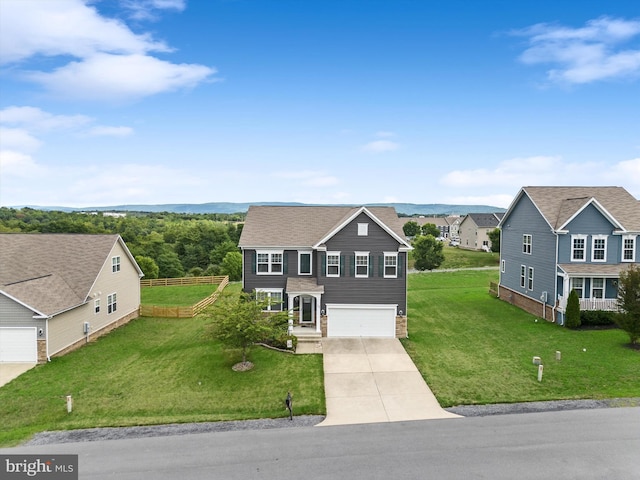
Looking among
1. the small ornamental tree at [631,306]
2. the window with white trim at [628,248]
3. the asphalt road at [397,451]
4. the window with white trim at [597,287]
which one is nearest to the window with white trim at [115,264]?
the asphalt road at [397,451]

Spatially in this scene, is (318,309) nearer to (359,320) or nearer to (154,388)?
(359,320)

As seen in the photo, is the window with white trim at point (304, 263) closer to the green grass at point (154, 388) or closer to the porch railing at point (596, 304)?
the green grass at point (154, 388)

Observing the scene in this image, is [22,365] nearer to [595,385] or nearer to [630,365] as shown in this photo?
[595,385]

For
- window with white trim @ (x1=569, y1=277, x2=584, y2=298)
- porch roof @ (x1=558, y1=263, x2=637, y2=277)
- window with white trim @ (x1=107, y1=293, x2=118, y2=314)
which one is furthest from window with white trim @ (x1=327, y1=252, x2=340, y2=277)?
window with white trim @ (x1=569, y1=277, x2=584, y2=298)

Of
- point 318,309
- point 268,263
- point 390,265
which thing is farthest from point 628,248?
point 268,263

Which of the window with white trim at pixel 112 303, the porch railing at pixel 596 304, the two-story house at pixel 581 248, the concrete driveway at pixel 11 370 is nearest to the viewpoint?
the concrete driveway at pixel 11 370

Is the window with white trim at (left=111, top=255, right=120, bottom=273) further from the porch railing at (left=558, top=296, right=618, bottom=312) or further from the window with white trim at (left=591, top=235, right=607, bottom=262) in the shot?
the window with white trim at (left=591, top=235, right=607, bottom=262)

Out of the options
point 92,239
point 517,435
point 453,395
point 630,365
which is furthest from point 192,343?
point 630,365
